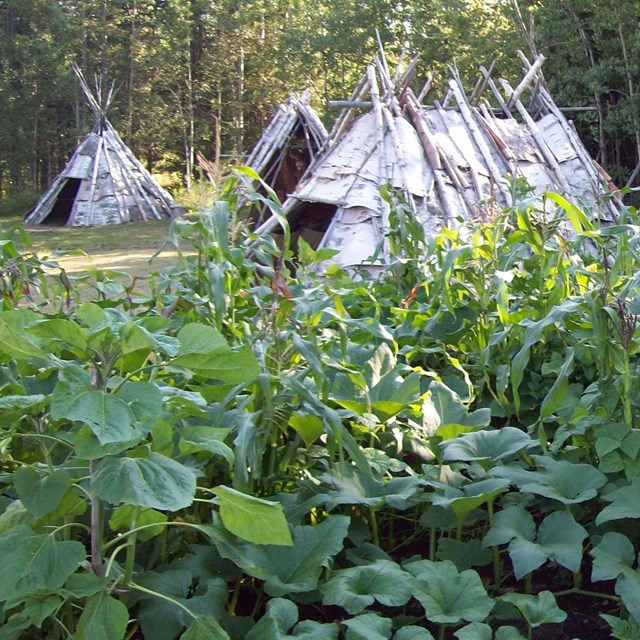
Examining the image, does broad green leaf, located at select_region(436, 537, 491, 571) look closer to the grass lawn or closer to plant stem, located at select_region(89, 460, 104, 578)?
plant stem, located at select_region(89, 460, 104, 578)

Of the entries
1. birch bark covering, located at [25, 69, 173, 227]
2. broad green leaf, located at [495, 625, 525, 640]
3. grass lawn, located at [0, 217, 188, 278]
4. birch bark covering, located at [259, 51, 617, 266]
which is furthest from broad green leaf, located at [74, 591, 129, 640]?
birch bark covering, located at [25, 69, 173, 227]

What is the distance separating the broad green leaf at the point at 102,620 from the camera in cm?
111

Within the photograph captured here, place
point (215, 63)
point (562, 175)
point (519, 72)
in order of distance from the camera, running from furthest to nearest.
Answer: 1. point (215, 63)
2. point (519, 72)
3. point (562, 175)

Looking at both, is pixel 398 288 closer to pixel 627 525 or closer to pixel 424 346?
pixel 424 346

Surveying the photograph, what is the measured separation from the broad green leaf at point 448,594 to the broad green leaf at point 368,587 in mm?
28

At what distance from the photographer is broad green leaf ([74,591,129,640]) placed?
1.11m

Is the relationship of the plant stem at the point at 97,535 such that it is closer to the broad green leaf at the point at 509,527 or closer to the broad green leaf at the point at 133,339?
the broad green leaf at the point at 133,339

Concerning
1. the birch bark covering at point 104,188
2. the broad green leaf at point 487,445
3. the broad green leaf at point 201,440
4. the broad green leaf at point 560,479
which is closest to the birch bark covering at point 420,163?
the broad green leaf at point 487,445

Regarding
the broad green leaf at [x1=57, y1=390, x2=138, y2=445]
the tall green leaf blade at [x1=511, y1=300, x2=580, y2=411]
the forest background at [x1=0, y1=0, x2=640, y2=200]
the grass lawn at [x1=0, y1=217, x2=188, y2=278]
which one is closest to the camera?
the broad green leaf at [x1=57, y1=390, x2=138, y2=445]

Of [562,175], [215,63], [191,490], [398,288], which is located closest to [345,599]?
[191,490]

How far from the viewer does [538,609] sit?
136 cm

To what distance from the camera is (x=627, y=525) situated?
1596 millimetres

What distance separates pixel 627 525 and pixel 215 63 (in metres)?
21.0

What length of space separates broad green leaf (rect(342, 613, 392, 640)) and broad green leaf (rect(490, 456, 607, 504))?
1.37ft
